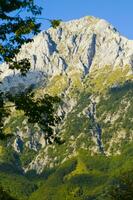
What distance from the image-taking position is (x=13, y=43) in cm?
3447

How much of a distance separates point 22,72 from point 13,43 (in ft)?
6.87

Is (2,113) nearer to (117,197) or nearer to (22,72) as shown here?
(22,72)

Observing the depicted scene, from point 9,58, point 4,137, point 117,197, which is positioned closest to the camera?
point 9,58

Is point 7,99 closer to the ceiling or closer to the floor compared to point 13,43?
closer to the floor

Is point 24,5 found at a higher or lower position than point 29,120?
higher

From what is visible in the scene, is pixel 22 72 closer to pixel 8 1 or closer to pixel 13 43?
pixel 13 43

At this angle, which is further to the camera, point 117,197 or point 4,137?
point 117,197

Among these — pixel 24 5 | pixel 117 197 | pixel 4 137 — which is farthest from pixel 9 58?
pixel 117 197

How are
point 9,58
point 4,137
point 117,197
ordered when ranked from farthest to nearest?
1. point 117,197
2. point 4,137
3. point 9,58

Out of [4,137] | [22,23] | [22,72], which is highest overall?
[22,23]

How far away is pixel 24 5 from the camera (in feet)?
112

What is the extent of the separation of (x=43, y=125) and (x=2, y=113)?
3.01m

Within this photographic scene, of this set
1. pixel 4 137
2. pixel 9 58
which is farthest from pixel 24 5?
pixel 4 137

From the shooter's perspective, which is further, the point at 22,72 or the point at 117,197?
the point at 117,197
